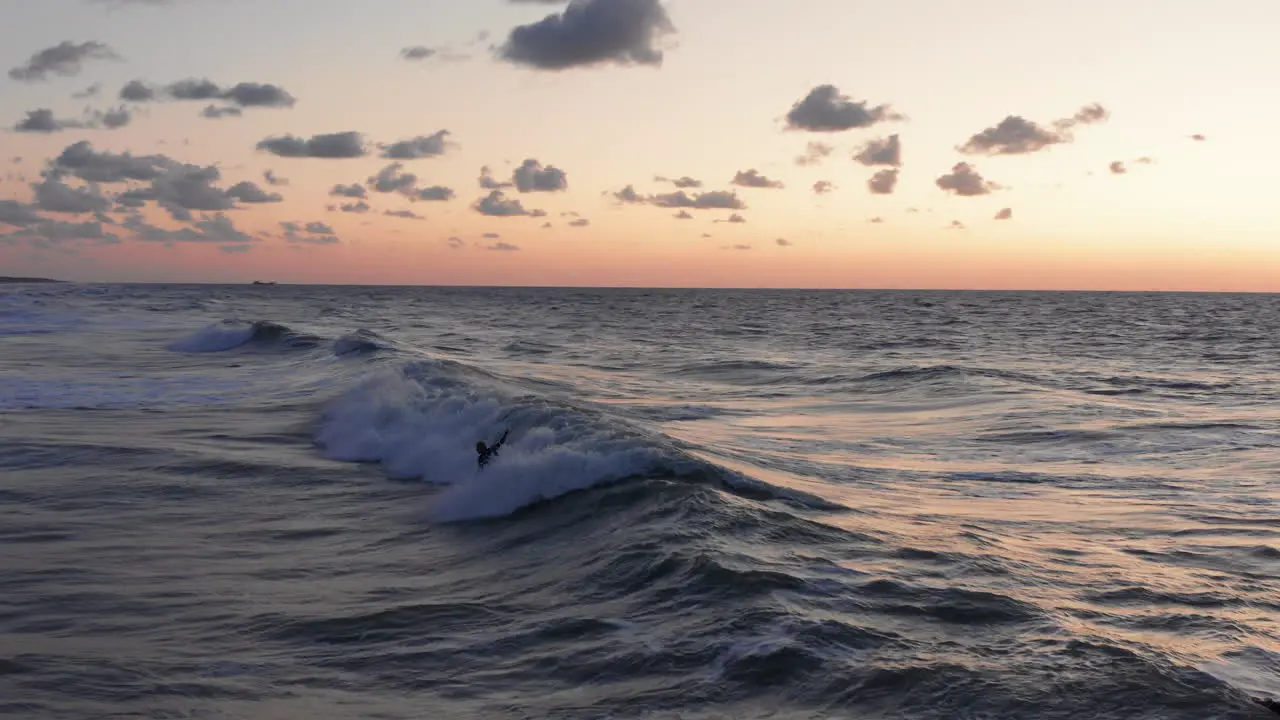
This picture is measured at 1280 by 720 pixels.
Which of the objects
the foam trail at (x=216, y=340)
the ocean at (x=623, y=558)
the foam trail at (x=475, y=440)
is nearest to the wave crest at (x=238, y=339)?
the foam trail at (x=216, y=340)

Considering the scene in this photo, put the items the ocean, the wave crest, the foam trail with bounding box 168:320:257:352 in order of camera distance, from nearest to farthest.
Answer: the ocean
the foam trail with bounding box 168:320:257:352
the wave crest

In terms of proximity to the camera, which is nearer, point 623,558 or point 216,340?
point 623,558

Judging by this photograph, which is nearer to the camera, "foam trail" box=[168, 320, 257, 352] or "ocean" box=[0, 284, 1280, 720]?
"ocean" box=[0, 284, 1280, 720]

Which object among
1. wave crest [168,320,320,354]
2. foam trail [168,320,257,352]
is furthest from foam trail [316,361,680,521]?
foam trail [168,320,257,352]

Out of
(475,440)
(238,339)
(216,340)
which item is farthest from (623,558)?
(238,339)

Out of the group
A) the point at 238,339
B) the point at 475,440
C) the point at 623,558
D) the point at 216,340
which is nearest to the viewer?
the point at 623,558

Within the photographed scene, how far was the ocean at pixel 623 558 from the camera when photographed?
224 inches

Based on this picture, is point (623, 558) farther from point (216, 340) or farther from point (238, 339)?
point (238, 339)

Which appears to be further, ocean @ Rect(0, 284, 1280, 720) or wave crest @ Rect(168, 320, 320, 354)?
wave crest @ Rect(168, 320, 320, 354)

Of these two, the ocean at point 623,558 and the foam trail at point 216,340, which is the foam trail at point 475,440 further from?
the foam trail at point 216,340

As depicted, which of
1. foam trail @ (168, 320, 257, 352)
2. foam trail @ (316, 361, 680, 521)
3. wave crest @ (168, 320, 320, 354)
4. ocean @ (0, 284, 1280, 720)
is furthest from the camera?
wave crest @ (168, 320, 320, 354)

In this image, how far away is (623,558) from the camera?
8.39 metres

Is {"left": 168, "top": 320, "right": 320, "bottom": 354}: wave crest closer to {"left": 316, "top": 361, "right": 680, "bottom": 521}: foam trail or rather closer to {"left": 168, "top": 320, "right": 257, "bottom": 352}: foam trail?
{"left": 168, "top": 320, "right": 257, "bottom": 352}: foam trail

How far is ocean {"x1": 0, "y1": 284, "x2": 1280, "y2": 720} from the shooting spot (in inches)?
224
